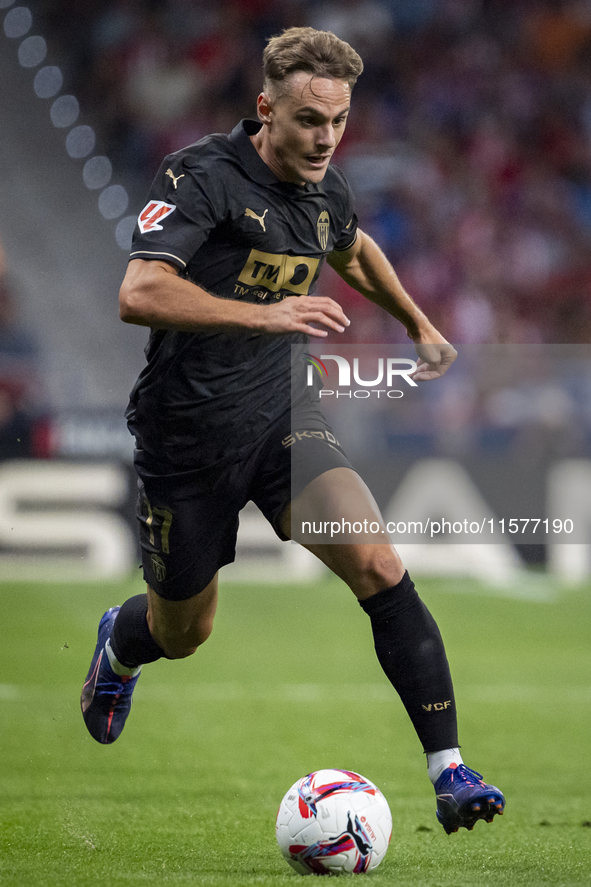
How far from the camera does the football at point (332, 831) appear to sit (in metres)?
3.03

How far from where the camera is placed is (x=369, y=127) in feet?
40.8

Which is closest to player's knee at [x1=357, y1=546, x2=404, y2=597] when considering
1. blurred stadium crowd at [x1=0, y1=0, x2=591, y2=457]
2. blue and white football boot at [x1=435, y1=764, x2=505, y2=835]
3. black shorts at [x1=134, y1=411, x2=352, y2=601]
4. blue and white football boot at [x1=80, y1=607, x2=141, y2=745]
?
black shorts at [x1=134, y1=411, x2=352, y2=601]

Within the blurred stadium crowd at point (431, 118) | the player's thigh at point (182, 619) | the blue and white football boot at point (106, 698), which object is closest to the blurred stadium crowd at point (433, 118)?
the blurred stadium crowd at point (431, 118)

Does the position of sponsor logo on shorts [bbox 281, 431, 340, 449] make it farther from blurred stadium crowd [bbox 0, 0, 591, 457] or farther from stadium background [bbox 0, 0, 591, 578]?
blurred stadium crowd [bbox 0, 0, 591, 457]

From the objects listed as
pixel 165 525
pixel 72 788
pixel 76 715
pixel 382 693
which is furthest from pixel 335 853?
pixel 382 693

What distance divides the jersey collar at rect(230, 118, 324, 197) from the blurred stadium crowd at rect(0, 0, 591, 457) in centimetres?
697

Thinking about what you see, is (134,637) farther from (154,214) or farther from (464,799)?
(154,214)

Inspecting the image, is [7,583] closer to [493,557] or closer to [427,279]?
[493,557]

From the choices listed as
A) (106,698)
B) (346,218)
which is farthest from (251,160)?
(106,698)

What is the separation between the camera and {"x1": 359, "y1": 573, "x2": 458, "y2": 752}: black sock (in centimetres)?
321

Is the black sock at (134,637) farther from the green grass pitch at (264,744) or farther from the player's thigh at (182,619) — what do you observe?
the green grass pitch at (264,744)

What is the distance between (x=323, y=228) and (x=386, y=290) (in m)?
0.48

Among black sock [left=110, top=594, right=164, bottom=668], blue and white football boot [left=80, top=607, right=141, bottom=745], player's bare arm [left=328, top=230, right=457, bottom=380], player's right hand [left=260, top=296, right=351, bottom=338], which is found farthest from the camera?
blue and white football boot [left=80, top=607, right=141, bottom=745]

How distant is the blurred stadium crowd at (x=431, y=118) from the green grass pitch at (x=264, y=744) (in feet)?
11.6
